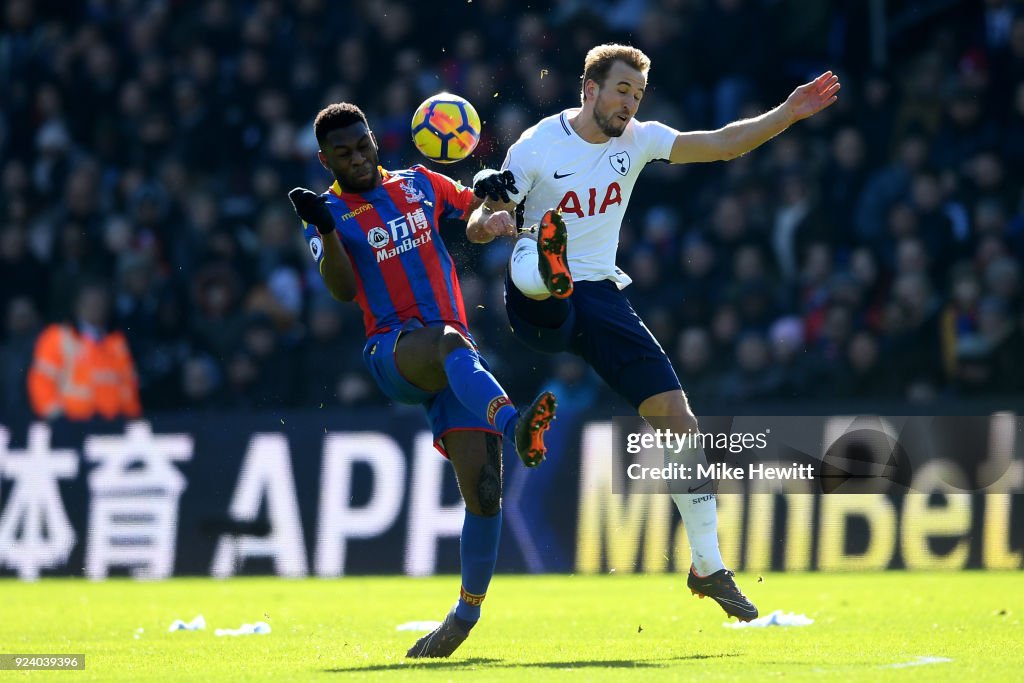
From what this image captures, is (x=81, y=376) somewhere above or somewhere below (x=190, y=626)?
above

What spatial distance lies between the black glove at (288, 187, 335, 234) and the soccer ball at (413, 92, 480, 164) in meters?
1.20

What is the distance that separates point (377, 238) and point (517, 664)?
6.80ft

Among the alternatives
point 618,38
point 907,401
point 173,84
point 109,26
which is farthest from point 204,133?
point 907,401

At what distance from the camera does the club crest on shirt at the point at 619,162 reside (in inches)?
324

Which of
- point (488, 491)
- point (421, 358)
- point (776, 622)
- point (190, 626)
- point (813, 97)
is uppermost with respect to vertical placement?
point (813, 97)

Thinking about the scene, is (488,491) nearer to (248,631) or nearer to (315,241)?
(315,241)

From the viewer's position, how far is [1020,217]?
1387cm

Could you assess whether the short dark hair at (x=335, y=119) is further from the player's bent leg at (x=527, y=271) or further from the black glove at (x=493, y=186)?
the player's bent leg at (x=527, y=271)

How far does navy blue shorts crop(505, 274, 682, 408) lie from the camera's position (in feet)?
26.4

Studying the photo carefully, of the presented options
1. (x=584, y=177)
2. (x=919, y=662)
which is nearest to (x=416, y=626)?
(x=584, y=177)

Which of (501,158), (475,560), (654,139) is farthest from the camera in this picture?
(501,158)

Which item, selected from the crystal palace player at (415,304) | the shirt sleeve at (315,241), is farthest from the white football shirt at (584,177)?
the shirt sleeve at (315,241)

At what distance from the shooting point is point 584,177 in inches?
322

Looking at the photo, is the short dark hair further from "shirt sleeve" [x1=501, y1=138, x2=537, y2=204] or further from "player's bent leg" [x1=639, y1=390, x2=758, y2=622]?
"player's bent leg" [x1=639, y1=390, x2=758, y2=622]
